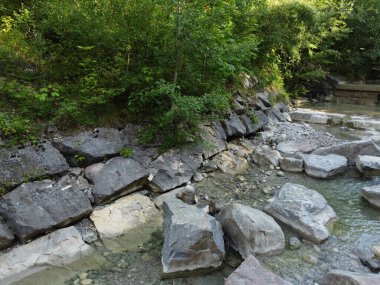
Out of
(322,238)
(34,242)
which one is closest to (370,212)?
(322,238)

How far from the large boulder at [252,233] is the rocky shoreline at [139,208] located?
0.04 ft

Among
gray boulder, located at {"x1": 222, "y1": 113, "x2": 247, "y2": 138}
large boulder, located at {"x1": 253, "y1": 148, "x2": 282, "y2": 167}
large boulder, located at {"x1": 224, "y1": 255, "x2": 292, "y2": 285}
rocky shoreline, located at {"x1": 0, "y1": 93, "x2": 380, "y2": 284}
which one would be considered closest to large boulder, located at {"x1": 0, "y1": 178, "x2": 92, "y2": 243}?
rocky shoreline, located at {"x1": 0, "y1": 93, "x2": 380, "y2": 284}

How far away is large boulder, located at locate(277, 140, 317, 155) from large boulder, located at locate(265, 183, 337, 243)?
2.29 m

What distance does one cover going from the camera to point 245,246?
347 cm

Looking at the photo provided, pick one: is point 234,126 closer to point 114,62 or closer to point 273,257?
point 114,62

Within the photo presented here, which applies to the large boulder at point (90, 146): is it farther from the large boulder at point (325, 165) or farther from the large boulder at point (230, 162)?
the large boulder at point (325, 165)

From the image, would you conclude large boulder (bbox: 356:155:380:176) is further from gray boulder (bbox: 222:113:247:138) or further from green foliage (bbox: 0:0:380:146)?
green foliage (bbox: 0:0:380:146)

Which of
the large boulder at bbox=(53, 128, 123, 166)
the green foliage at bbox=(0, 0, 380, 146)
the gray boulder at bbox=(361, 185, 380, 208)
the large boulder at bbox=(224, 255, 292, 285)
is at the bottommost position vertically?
the gray boulder at bbox=(361, 185, 380, 208)

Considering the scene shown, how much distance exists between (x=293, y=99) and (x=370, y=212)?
31.7ft

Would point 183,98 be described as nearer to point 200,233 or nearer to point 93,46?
point 93,46

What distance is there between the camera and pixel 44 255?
10.8 ft

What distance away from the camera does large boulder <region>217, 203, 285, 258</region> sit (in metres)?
3.47

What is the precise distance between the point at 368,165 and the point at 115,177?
465cm

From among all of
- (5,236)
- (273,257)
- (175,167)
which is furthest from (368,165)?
(5,236)
